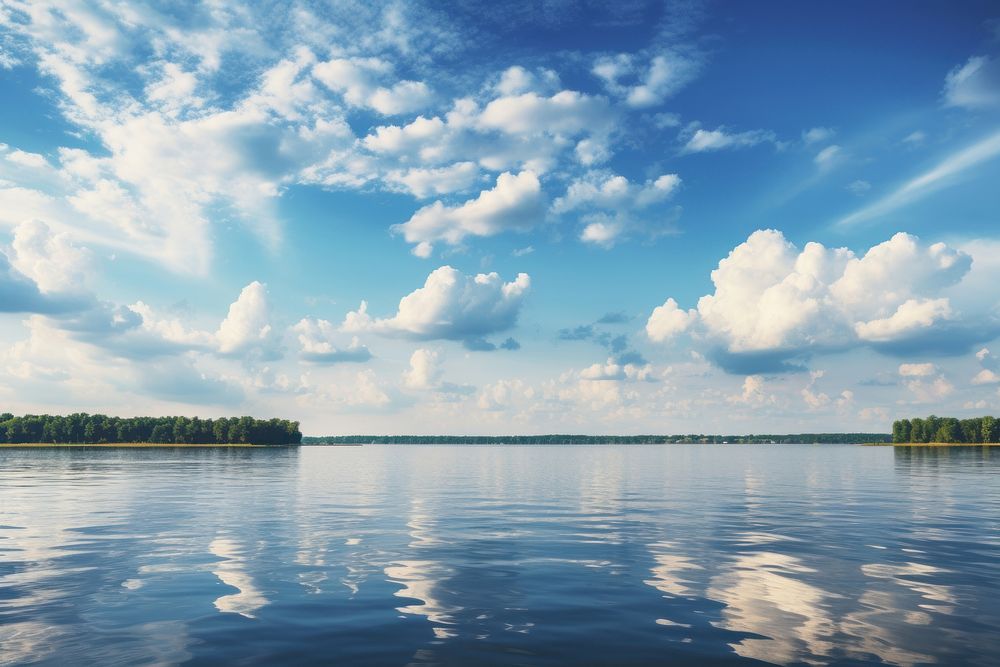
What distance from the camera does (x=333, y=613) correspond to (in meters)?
18.9

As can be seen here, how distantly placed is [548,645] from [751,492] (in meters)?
53.6

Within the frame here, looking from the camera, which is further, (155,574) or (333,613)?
(155,574)

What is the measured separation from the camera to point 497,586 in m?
22.5

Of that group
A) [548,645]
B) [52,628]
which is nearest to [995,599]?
[548,645]

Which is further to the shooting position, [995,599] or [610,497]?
[610,497]

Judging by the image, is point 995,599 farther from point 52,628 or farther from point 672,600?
point 52,628

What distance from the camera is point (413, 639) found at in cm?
1644

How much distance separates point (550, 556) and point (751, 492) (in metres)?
42.2

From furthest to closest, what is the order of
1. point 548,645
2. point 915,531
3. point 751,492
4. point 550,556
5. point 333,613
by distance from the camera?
point 751,492 → point 915,531 → point 550,556 → point 333,613 → point 548,645

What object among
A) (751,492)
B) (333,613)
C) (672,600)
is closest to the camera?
(333,613)

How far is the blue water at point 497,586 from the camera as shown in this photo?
619 inches

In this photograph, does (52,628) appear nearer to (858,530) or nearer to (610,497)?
(858,530)

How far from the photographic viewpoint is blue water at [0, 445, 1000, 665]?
51.6 feet

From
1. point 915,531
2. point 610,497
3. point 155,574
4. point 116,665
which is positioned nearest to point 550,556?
point 155,574
